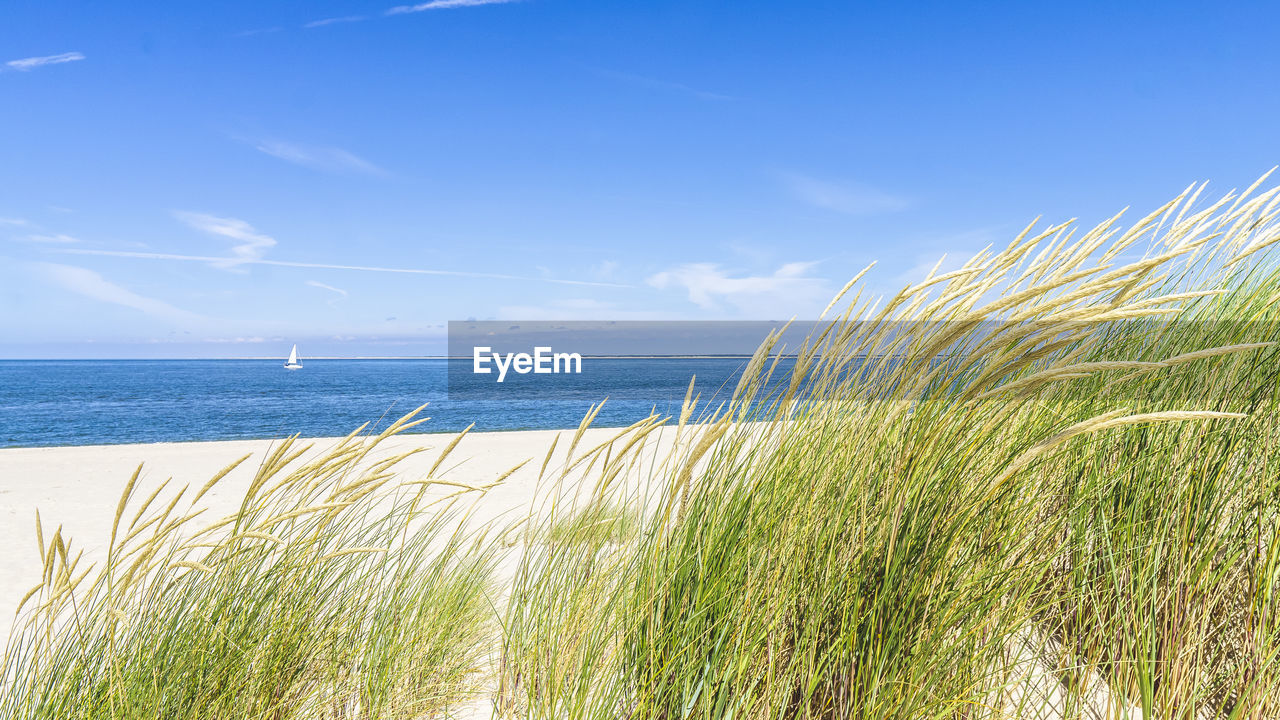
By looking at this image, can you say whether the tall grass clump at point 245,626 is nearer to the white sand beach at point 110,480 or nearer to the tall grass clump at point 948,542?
the tall grass clump at point 948,542

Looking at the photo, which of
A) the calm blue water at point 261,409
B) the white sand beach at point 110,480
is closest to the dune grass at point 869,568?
the white sand beach at point 110,480

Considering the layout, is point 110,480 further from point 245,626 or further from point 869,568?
point 869,568

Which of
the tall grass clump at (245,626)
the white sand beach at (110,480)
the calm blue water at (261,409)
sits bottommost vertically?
the calm blue water at (261,409)

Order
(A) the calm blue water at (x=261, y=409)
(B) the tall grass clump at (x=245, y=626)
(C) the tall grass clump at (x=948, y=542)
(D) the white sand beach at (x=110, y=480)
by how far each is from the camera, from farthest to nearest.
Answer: (A) the calm blue water at (x=261, y=409) < (D) the white sand beach at (x=110, y=480) < (B) the tall grass clump at (x=245, y=626) < (C) the tall grass clump at (x=948, y=542)

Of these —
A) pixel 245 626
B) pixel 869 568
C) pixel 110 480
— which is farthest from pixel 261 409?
pixel 869 568

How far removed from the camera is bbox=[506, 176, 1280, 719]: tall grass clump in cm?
118

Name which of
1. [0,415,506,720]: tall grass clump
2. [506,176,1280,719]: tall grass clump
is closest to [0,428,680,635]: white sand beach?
[0,415,506,720]: tall grass clump

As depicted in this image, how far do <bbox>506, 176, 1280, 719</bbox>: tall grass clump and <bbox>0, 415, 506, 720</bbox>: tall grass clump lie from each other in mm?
455

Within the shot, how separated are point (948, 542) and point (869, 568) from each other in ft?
0.56

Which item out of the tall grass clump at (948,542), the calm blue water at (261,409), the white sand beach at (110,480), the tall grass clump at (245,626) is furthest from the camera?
the calm blue water at (261,409)

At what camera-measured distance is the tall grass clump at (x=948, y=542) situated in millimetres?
1185

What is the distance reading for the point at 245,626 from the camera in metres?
1.44

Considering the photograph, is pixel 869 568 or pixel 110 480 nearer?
pixel 869 568

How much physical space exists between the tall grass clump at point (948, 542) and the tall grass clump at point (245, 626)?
1.49ft
